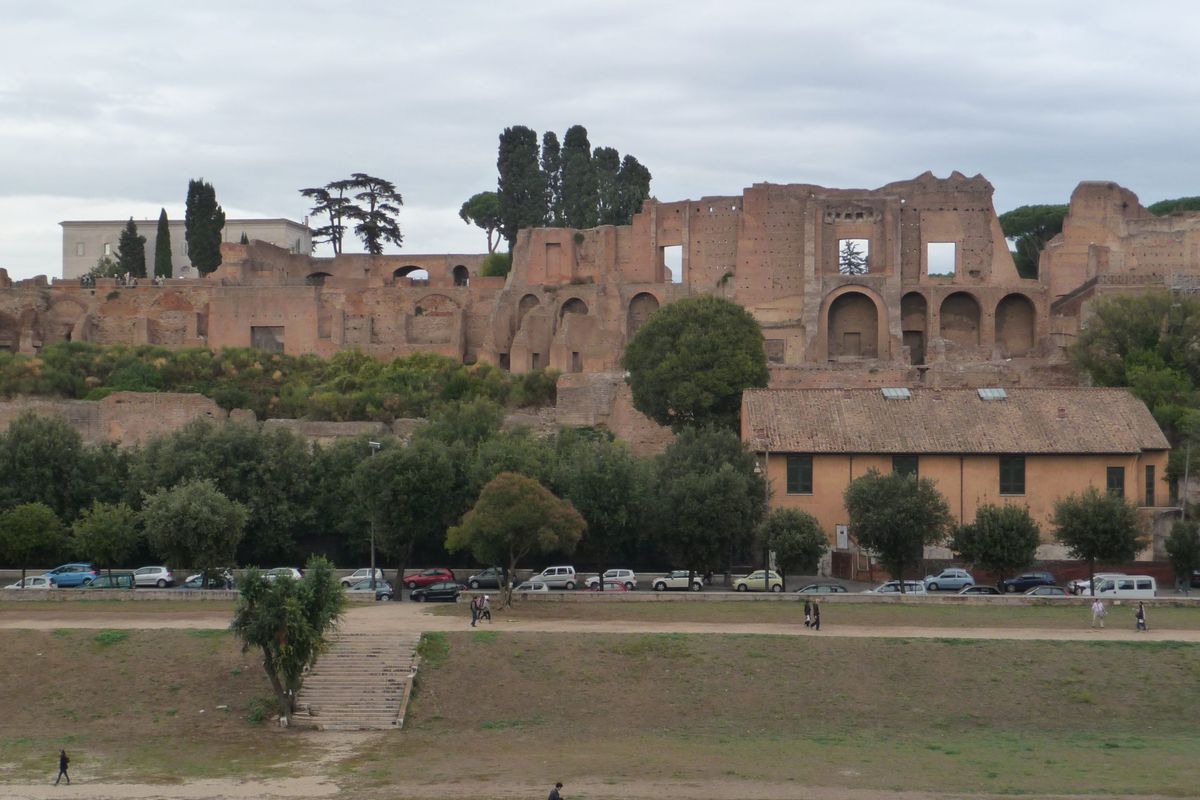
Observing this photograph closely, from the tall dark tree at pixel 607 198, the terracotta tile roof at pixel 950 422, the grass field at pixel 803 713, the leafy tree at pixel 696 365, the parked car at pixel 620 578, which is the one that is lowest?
the grass field at pixel 803 713

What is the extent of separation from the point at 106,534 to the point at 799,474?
56.8ft

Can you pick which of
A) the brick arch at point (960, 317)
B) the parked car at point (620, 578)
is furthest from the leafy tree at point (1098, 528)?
the brick arch at point (960, 317)

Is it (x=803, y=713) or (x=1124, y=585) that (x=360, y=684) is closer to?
(x=803, y=713)

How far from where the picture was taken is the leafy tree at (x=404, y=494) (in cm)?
4066

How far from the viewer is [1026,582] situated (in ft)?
133

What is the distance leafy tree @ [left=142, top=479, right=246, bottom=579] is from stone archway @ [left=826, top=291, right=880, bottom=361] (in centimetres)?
2876

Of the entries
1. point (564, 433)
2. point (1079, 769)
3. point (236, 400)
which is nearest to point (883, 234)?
point (564, 433)

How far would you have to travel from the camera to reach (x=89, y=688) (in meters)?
30.8

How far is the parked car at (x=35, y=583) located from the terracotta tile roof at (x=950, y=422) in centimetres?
1792

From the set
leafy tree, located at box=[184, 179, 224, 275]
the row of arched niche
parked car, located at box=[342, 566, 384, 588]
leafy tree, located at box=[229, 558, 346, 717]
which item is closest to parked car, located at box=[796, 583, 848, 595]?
parked car, located at box=[342, 566, 384, 588]

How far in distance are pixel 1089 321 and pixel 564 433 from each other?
17.3 meters

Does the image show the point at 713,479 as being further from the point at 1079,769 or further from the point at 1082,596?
the point at 1079,769

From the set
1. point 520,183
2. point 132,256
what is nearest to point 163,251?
point 132,256

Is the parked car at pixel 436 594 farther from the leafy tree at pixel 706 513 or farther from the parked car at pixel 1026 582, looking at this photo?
the parked car at pixel 1026 582
